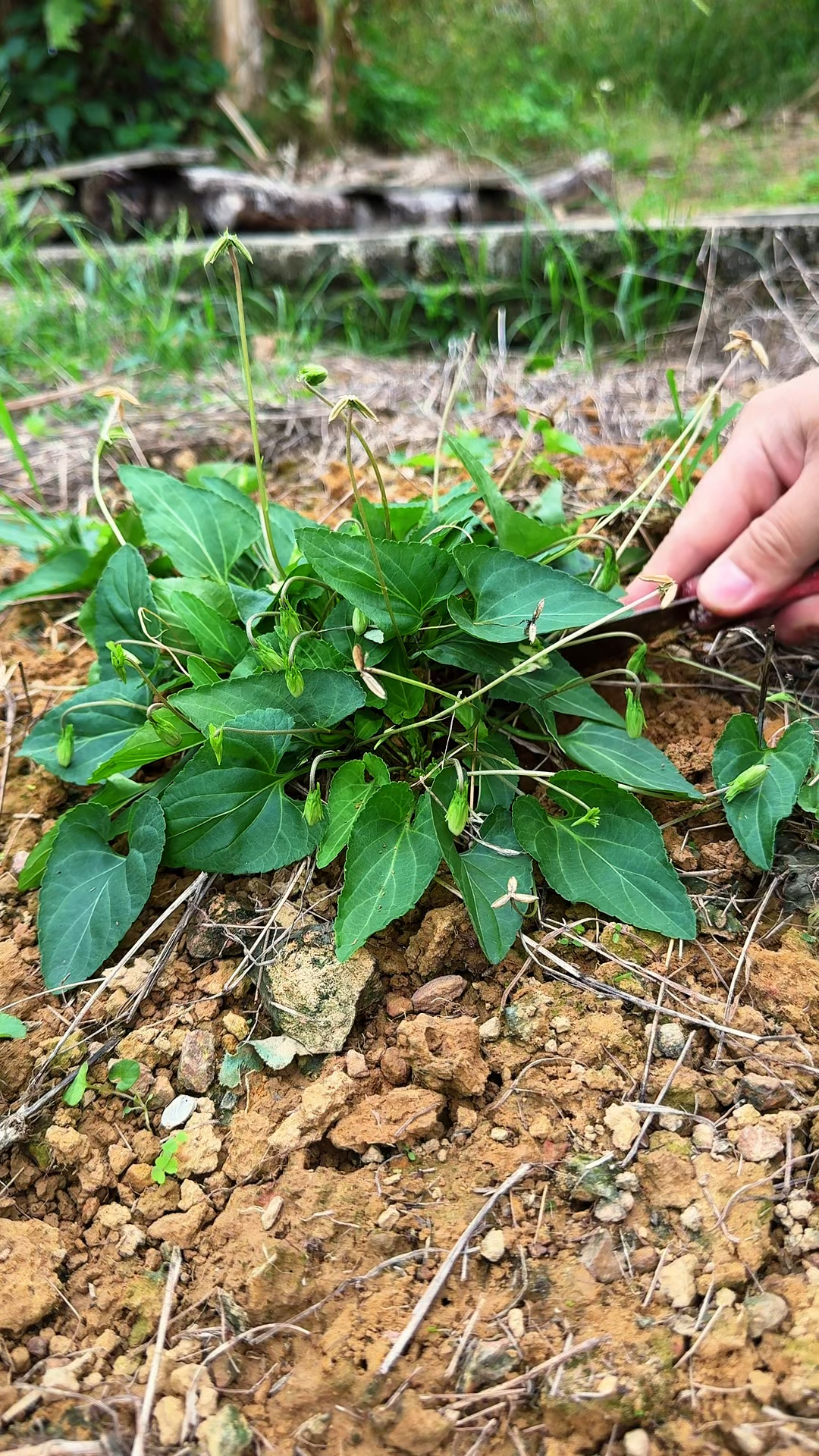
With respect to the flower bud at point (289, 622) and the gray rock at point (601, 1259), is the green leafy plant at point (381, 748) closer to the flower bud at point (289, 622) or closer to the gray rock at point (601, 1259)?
the flower bud at point (289, 622)

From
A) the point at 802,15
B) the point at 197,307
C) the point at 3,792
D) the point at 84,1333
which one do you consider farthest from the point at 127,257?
the point at 802,15

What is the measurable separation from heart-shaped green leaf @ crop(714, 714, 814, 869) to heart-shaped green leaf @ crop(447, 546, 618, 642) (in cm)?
34

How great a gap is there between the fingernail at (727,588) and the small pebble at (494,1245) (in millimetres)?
1093

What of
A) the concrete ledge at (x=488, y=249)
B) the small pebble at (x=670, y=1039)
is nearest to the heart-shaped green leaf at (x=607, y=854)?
the small pebble at (x=670, y=1039)

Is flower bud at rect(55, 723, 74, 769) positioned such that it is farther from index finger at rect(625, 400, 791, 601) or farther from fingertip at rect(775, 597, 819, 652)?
fingertip at rect(775, 597, 819, 652)

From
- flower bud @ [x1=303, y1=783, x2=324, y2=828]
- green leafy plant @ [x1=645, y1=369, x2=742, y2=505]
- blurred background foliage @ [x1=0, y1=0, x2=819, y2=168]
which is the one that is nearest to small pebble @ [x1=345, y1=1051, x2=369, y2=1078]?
flower bud @ [x1=303, y1=783, x2=324, y2=828]

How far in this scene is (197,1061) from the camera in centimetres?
136

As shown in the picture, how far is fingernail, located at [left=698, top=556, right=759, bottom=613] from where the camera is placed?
1.62m

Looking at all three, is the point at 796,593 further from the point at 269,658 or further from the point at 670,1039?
the point at 269,658

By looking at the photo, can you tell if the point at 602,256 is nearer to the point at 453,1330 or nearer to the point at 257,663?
the point at 257,663

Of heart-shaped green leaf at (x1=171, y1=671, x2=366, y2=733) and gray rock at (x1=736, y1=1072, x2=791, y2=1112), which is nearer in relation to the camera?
gray rock at (x1=736, y1=1072, x2=791, y2=1112)

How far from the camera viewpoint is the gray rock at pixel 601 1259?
1.09 meters

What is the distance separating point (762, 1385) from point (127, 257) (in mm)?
4796

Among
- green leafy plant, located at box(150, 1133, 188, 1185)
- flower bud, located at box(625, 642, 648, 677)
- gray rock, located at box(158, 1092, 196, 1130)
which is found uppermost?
flower bud, located at box(625, 642, 648, 677)
